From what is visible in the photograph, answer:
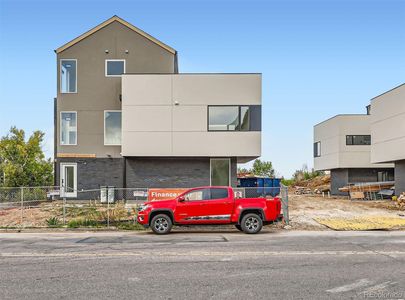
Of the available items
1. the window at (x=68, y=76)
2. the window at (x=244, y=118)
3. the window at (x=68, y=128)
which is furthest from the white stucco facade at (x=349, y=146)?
the window at (x=68, y=76)

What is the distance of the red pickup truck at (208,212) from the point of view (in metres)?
16.7

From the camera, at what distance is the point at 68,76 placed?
27.4m

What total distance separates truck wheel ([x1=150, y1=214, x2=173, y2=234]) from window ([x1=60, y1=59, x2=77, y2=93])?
44.1 ft

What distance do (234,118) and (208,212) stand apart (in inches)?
377

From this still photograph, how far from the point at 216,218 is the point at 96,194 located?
1217 centimetres

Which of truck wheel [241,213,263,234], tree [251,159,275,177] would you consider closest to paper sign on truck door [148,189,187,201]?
truck wheel [241,213,263,234]

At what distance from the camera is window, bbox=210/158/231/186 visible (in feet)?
85.1

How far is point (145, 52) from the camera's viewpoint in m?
27.5

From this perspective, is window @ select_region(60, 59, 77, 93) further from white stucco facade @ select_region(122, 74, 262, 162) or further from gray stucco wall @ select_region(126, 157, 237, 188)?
gray stucco wall @ select_region(126, 157, 237, 188)

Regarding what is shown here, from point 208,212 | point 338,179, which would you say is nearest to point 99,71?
point 208,212

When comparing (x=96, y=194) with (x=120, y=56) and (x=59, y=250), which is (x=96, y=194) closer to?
(x=120, y=56)

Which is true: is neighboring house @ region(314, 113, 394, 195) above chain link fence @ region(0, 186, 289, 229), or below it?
above

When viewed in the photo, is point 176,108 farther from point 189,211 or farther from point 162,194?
point 189,211

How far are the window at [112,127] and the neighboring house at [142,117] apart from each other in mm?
60
